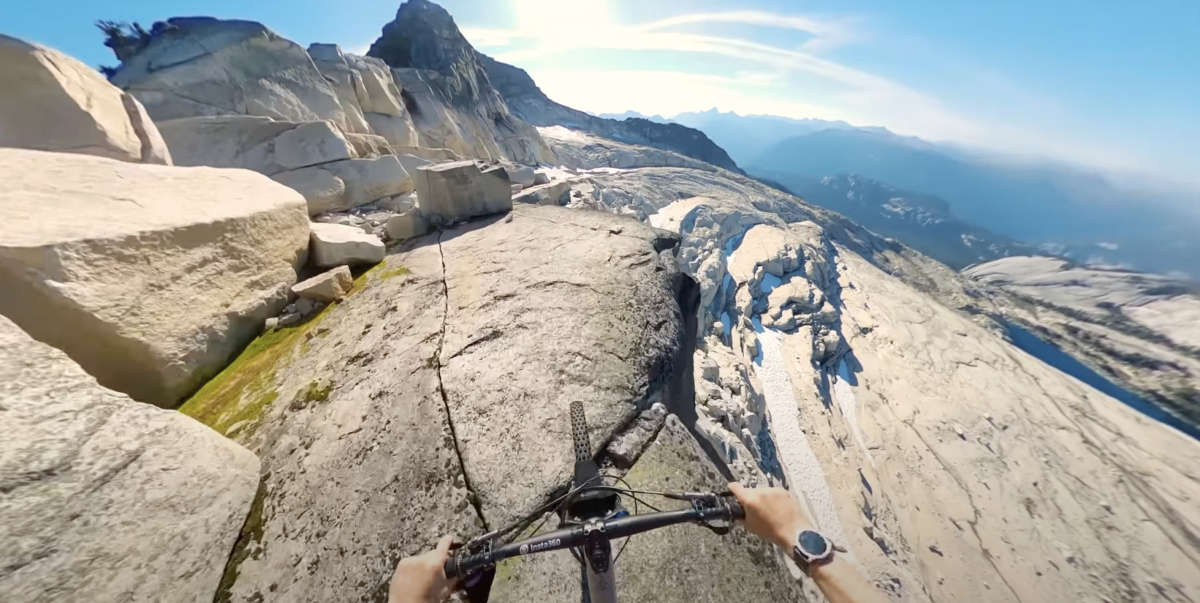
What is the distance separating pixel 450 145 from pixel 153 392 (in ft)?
107

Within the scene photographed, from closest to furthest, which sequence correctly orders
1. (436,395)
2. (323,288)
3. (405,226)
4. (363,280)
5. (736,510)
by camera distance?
1. (736,510)
2. (436,395)
3. (323,288)
4. (363,280)
5. (405,226)

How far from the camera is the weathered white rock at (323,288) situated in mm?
6773

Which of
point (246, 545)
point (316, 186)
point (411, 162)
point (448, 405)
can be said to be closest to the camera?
point (246, 545)

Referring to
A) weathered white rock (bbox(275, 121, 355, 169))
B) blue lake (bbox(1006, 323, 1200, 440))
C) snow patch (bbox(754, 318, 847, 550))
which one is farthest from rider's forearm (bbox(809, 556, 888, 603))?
blue lake (bbox(1006, 323, 1200, 440))

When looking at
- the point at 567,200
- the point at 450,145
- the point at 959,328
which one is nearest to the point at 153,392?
the point at 567,200

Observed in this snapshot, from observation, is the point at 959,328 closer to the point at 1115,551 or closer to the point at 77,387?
the point at 1115,551

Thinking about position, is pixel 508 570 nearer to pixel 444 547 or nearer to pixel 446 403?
pixel 444 547

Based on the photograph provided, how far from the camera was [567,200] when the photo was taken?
1822 cm

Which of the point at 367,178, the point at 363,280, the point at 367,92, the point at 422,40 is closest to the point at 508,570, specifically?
the point at 363,280

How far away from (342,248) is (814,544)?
8173 mm

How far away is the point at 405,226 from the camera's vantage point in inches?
362

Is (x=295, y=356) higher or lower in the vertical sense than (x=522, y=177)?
lower

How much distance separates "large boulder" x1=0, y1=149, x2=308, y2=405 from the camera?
411 cm

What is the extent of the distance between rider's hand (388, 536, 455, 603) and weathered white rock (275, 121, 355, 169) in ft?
49.2
